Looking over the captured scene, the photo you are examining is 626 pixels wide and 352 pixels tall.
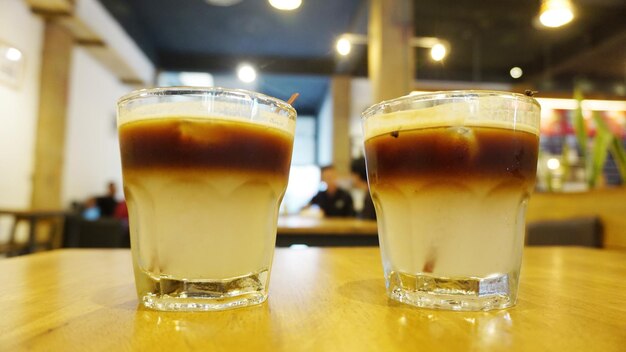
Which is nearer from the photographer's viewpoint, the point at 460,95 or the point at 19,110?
the point at 460,95

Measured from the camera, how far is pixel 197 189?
44cm

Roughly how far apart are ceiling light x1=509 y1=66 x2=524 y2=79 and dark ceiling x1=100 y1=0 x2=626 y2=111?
0.08 meters

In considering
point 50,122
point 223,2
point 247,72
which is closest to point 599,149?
point 247,72

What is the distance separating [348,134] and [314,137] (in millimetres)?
3137

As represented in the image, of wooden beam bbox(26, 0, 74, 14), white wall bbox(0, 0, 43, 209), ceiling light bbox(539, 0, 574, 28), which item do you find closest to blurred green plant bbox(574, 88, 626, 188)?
ceiling light bbox(539, 0, 574, 28)

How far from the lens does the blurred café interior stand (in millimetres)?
4418

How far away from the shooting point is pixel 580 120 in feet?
8.27

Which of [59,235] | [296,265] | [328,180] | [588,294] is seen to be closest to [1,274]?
[296,265]

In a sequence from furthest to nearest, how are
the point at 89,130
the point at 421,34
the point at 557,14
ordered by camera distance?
1. the point at 89,130
2. the point at 421,34
3. the point at 557,14

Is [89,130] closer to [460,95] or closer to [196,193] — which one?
[196,193]

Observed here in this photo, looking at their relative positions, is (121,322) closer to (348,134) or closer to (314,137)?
(348,134)

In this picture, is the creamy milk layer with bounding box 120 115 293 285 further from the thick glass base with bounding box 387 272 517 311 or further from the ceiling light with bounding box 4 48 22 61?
the ceiling light with bounding box 4 48 22 61

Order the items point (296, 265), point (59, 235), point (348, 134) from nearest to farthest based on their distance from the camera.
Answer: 1. point (296, 265)
2. point (59, 235)
3. point (348, 134)

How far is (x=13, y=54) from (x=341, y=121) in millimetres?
5088
